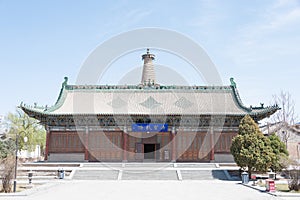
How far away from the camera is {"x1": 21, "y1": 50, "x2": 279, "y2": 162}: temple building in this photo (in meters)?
25.9

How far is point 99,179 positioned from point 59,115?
8.18 meters

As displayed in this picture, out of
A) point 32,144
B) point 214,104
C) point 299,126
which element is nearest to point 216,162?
point 214,104

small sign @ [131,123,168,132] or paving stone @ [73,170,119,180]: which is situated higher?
small sign @ [131,123,168,132]

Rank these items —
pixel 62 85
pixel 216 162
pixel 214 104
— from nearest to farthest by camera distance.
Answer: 1. pixel 216 162
2. pixel 214 104
3. pixel 62 85

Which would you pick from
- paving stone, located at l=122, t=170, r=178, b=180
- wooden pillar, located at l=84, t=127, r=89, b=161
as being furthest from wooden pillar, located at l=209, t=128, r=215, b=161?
wooden pillar, located at l=84, t=127, r=89, b=161

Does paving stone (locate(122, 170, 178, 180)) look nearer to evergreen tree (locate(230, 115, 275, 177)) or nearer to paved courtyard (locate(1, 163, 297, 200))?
paved courtyard (locate(1, 163, 297, 200))

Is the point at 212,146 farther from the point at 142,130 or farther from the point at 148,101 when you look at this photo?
the point at 148,101

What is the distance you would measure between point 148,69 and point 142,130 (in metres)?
11.4

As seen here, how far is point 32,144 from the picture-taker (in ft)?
146

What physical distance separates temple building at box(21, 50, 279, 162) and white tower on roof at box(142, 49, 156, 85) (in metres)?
7.74

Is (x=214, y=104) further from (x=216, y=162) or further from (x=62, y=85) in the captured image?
(x=62, y=85)

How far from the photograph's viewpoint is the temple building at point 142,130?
2589cm

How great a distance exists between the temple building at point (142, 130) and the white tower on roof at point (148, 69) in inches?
305

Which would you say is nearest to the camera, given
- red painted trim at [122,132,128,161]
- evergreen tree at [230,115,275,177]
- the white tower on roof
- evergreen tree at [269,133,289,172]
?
evergreen tree at [269,133,289,172]
